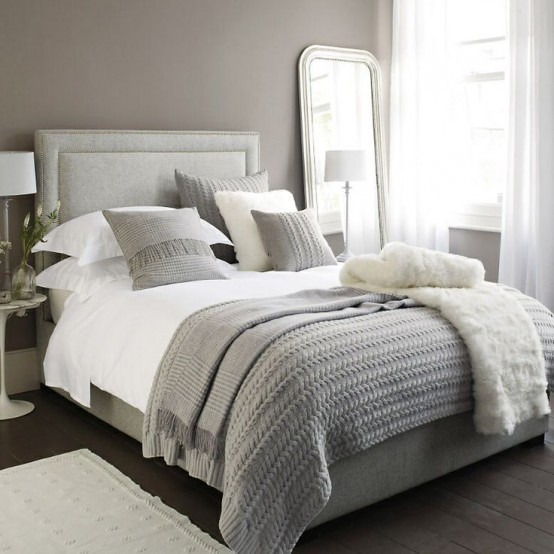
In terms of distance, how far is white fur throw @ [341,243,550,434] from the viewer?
291cm

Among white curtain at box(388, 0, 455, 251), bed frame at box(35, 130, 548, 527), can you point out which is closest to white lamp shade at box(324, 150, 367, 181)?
bed frame at box(35, 130, 548, 527)

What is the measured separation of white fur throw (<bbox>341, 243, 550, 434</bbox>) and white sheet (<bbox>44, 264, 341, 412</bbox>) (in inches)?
18.2

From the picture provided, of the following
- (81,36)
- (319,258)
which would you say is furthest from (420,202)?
(81,36)

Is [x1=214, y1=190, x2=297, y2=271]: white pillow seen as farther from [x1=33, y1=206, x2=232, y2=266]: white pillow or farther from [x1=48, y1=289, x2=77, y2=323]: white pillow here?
[x1=48, y1=289, x2=77, y2=323]: white pillow

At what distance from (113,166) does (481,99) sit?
8.23 feet

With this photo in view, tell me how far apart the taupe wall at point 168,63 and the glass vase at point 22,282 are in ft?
1.07

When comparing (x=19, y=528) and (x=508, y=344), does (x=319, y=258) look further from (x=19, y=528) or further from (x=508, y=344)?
(x=19, y=528)

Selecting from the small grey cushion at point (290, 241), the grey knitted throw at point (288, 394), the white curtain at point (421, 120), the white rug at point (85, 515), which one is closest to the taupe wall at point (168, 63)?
the white curtain at point (421, 120)

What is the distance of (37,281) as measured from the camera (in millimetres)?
3943

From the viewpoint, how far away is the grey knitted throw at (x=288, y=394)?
92.8 inches

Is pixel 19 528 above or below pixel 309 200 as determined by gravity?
below

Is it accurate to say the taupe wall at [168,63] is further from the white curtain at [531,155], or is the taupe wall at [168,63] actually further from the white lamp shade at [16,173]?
the white curtain at [531,155]

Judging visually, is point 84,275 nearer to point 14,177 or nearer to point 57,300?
point 57,300

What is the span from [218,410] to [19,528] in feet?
2.53
